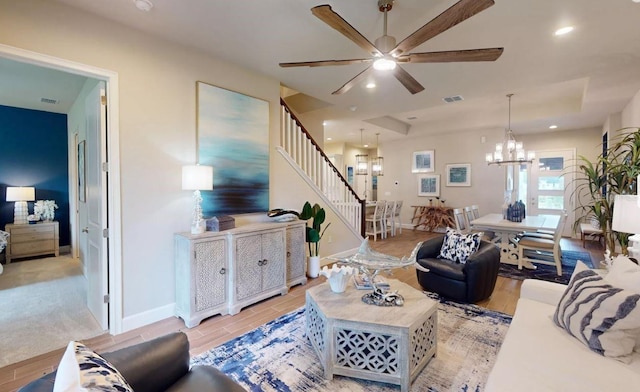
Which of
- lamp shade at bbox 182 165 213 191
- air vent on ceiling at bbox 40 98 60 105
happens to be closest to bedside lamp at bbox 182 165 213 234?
lamp shade at bbox 182 165 213 191

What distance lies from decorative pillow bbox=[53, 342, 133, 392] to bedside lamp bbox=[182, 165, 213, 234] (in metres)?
1.96

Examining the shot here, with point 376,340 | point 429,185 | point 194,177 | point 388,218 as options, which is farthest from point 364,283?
point 429,185

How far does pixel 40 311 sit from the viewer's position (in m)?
3.00

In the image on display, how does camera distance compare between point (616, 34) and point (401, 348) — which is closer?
point (401, 348)

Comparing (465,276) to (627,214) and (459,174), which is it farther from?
(459,174)

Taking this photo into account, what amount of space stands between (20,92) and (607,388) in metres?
6.99

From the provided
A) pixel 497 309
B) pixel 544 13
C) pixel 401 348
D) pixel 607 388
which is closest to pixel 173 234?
pixel 401 348

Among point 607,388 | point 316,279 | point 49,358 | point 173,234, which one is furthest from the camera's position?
point 316,279

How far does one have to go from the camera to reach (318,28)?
2641 millimetres

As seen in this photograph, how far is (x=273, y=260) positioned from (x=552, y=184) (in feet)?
25.6

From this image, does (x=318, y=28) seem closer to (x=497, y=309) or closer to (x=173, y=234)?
(x=173, y=234)

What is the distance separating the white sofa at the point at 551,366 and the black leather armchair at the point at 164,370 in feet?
4.28

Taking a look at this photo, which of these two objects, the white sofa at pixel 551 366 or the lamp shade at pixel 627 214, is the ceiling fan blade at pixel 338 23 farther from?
the lamp shade at pixel 627 214

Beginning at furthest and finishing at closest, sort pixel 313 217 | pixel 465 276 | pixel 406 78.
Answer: pixel 313 217, pixel 465 276, pixel 406 78
